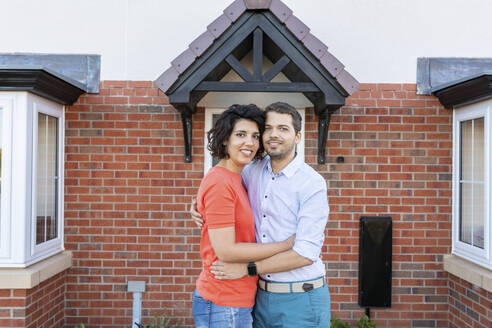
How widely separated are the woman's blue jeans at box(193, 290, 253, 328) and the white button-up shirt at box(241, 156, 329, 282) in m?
0.26

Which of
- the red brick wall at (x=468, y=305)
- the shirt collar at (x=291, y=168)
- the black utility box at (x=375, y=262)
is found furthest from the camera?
the black utility box at (x=375, y=262)

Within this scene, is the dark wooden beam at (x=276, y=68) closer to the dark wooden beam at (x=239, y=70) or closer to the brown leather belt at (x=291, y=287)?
the dark wooden beam at (x=239, y=70)

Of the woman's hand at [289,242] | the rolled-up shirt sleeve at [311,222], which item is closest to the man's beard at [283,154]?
the rolled-up shirt sleeve at [311,222]

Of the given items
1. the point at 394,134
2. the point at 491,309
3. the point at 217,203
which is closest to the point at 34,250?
the point at 217,203

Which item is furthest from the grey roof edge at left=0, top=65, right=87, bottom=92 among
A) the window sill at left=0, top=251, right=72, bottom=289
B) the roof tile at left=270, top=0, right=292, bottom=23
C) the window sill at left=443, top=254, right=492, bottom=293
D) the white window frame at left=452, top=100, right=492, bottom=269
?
the window sill at left=443, top=254, right=492, bottom=293

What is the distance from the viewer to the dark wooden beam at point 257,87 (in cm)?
326

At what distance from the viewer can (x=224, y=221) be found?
2.04 metres

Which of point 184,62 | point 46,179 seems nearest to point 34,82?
point 46,179

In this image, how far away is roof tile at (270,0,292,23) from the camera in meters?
3.21

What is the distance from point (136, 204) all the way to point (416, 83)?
3307mm

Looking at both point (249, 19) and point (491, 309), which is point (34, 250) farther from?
point (491, 309)

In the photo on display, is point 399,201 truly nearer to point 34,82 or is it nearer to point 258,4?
point 258,4

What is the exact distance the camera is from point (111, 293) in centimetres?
407

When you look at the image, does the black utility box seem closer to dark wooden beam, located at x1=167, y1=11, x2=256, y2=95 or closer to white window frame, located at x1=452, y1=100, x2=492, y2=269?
white window frame, located at x1=452, y1=100, x2=492, y2=269
